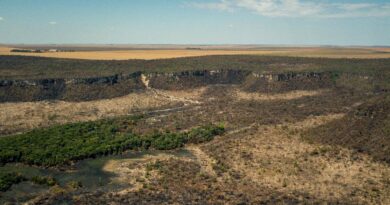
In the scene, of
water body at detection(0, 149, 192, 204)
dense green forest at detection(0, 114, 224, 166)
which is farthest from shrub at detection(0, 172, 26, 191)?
dense green forest at detection(0, 114, 224, 166)

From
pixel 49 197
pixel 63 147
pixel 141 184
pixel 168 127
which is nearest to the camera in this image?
pixel 49 197

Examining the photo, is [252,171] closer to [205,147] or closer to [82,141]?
[205,147]

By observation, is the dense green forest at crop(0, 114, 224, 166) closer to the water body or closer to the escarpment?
the water body

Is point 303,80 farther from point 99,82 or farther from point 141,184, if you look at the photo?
point 141,184

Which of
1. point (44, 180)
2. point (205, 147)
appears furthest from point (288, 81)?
point (44, 180)

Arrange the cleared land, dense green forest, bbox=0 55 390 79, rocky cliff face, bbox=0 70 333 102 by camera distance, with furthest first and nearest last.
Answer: dense green forest, bbox=0 55 390 79 < rocky cliff face, bbox=0 70 333 102 < the cleared land

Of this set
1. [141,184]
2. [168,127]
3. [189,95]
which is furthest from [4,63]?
[141,184]
